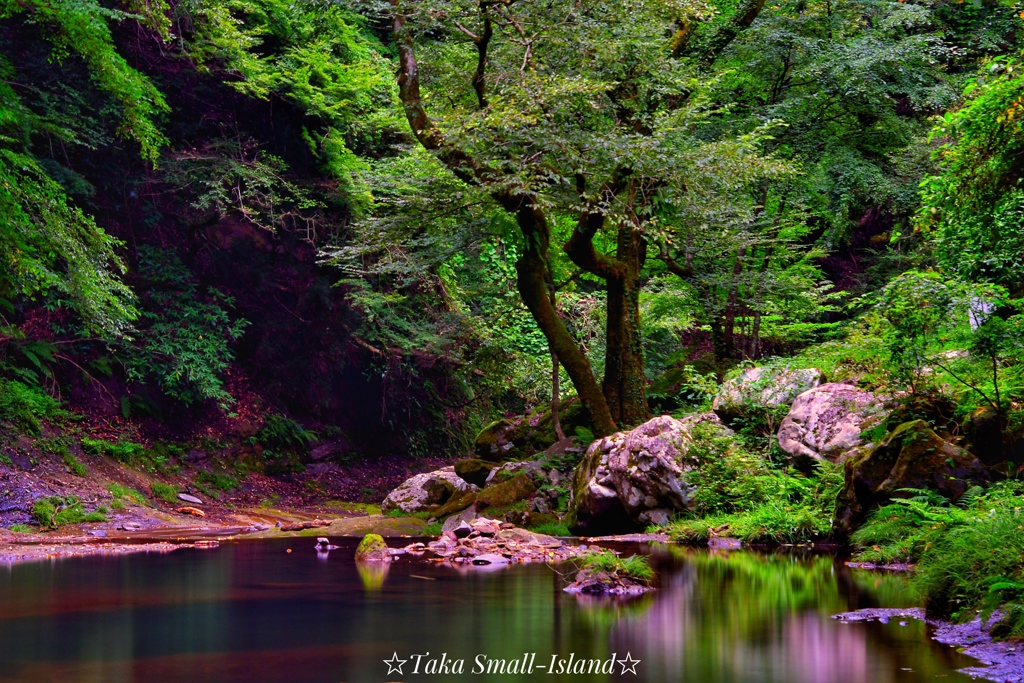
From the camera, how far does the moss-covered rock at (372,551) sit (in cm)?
1090

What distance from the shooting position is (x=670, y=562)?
33.7ft

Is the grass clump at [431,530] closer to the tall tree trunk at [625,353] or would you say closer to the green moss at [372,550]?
the green moss at [372,550]

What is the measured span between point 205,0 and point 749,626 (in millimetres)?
17973

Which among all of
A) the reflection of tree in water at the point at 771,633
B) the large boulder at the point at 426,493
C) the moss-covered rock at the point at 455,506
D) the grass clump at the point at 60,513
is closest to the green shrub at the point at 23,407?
the grass clump at the point at 60,513

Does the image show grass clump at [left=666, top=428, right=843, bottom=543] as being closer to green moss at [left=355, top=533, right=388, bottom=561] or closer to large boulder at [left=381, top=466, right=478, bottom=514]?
green moss at [left=355, top=533, right=388, bottom=561]

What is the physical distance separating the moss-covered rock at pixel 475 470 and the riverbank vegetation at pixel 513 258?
5 centimetres

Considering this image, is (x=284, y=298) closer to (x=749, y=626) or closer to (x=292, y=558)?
(x=292, y=558)

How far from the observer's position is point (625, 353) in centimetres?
1681

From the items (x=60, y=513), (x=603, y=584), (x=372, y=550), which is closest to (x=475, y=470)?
(x=372, y=550)

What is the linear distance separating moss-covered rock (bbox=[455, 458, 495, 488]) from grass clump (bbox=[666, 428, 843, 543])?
14.2ft

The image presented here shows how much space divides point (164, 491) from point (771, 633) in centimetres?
1485

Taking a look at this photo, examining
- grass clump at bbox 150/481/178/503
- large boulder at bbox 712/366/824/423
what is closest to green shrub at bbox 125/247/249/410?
grass clump at bbox 150/481/178/503

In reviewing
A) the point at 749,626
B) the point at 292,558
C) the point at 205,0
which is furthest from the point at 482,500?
the point at 205,0

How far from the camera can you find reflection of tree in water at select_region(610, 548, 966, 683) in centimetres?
512
